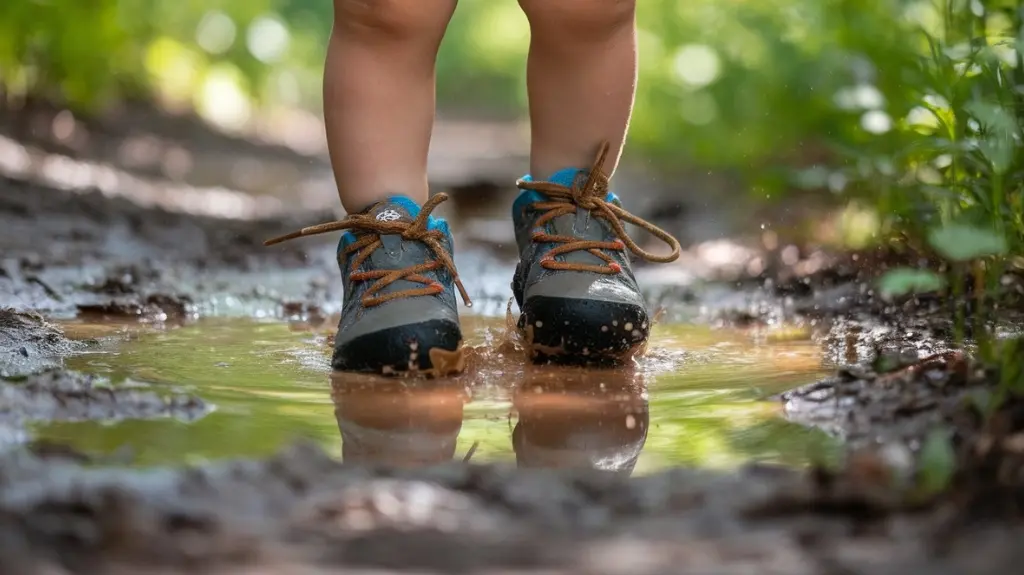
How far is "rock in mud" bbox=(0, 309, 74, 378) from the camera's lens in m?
2.00

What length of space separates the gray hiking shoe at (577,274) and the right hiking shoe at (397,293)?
15cm

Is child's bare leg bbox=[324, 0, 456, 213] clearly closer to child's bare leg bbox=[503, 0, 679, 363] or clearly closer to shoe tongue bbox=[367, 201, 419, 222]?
shoe tongue bbox=[367, 201, 419, 222]

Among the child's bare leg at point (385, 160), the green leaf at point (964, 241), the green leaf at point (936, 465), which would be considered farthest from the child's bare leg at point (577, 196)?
the green leaf at point (936, 465)

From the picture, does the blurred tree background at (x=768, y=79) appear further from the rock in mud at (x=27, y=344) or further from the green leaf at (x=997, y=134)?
the rock in mud at (x=27, y=344)

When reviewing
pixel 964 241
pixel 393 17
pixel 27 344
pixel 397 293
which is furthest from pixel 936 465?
pixel 27 344

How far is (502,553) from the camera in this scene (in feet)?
3.63

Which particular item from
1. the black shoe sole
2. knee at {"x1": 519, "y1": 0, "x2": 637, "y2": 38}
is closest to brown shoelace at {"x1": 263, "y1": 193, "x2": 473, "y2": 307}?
the black shoe sole

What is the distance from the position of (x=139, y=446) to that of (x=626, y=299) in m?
0.93

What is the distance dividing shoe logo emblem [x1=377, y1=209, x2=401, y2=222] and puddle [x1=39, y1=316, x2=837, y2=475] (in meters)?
0.28

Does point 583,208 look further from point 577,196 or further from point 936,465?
point 936,465

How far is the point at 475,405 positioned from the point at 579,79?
748mm

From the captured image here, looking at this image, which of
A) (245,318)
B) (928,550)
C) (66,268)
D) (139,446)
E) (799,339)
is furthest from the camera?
(66,268)

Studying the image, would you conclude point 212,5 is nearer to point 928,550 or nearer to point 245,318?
point 245,318

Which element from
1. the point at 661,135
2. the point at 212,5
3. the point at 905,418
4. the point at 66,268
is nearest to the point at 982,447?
the point at 905,418
